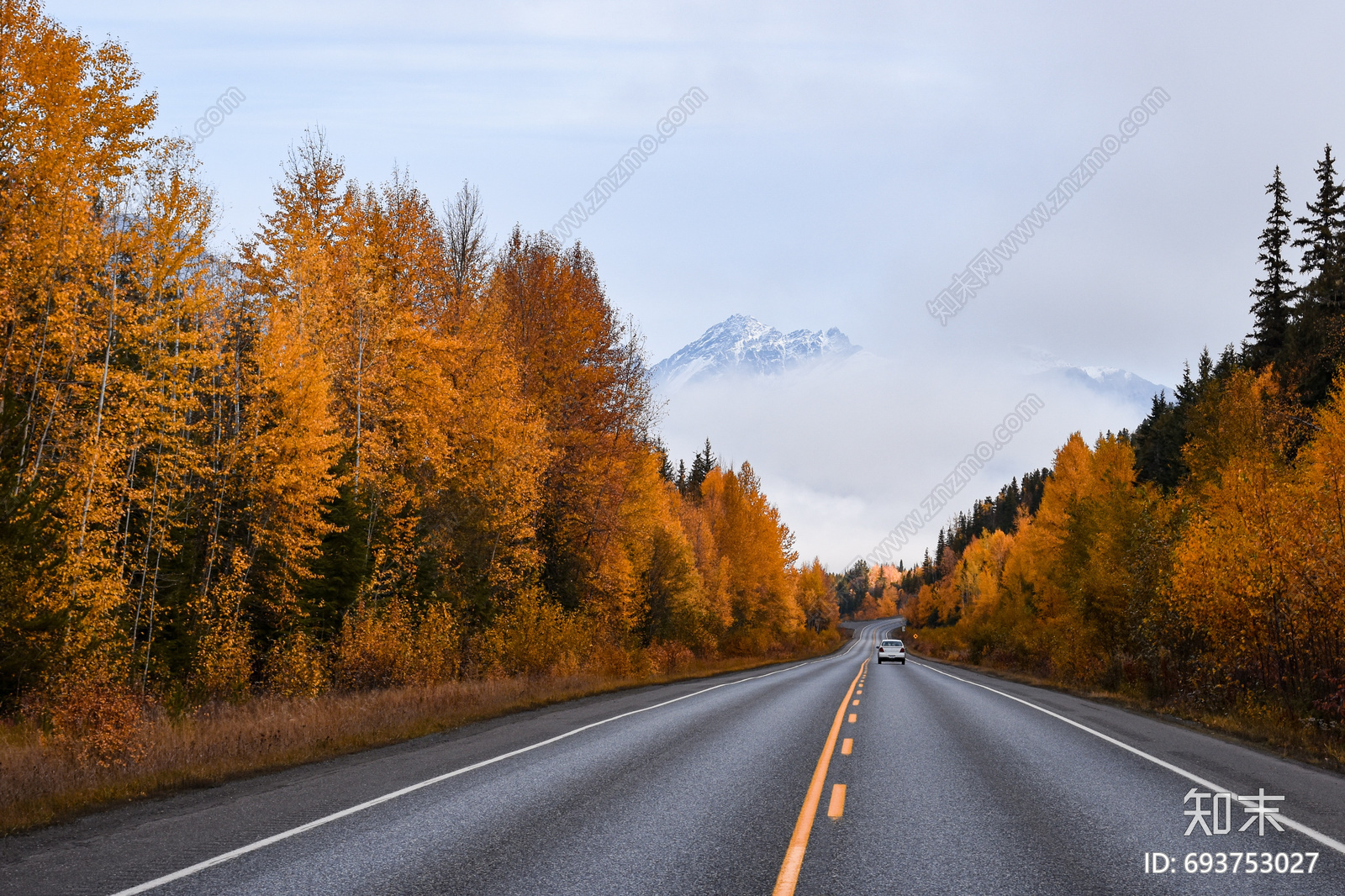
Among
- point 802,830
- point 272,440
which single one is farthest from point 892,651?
point 802,830

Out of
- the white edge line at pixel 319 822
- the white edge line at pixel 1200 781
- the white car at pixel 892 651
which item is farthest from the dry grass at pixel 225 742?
the white car at pixel 892 651

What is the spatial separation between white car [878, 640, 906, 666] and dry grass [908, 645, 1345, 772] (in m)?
27.5

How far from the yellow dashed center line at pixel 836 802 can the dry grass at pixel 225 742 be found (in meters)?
7.28

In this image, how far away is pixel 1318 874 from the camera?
5512 millimetres

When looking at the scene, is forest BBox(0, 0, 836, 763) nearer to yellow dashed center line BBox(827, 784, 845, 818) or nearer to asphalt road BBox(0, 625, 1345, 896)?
asphalt road BBox(0, 625, 1345, 896)

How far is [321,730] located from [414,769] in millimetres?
3611

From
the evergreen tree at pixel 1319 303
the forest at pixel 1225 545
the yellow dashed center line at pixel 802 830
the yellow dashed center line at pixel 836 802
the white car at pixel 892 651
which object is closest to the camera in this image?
the yellow dashed center line at pixel 802 830

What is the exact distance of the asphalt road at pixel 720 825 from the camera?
5.36 m

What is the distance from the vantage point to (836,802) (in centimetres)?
773

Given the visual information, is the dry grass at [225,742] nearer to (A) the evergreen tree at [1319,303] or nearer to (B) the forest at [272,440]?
(B) the forest at [272,440]

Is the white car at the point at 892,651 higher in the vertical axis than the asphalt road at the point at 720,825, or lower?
lower

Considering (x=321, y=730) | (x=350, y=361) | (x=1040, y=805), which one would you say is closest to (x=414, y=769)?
(x=321, y=730)

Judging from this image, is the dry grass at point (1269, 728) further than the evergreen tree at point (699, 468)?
No

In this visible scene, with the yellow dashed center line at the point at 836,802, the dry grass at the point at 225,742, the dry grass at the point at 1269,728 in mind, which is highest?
the yellow dashed center line at the point at 836,802
